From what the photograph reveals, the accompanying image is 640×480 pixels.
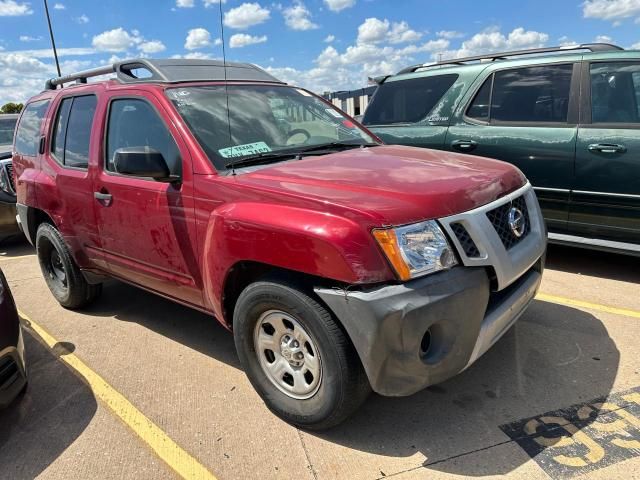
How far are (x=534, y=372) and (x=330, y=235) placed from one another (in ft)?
5.61

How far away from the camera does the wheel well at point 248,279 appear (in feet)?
7.72

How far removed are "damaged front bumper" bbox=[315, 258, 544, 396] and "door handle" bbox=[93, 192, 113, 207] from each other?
1.94m

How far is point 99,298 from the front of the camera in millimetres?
4727

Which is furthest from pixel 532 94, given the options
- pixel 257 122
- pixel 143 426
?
pixel 143 426

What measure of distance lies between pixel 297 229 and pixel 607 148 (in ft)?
10.7

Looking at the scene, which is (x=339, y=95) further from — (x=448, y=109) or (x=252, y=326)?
(x=252, y=326)

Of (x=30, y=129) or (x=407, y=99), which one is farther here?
(x=407, y=99)

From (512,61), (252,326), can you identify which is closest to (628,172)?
(512,61)

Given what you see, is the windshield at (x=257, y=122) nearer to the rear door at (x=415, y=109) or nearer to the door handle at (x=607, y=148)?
the rear door at (x=415, y=109)

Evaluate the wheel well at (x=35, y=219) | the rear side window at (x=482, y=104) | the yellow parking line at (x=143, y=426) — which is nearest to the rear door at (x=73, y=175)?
the wheel well at (x=35, y=219)

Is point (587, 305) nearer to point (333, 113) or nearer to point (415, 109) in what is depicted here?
point (333, 113)

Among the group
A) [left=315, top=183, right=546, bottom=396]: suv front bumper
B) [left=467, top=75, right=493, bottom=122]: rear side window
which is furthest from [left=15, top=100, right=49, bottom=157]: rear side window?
[left=467, top=75, right=493, bottom=122]: rear side window

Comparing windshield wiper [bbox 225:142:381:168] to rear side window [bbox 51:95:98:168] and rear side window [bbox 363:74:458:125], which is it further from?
rear side window [bbox 363:74:458:125]

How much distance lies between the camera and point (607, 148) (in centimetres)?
422
